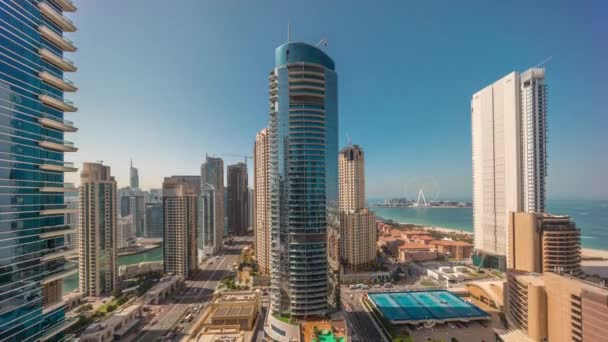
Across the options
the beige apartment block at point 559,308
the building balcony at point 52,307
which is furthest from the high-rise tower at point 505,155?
the building balcony at point 52,307

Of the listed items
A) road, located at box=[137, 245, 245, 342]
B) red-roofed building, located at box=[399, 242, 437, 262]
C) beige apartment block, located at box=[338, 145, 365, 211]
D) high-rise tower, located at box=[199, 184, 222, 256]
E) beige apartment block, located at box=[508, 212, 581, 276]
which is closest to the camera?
road, located at box=[137, 245, 245, 342]

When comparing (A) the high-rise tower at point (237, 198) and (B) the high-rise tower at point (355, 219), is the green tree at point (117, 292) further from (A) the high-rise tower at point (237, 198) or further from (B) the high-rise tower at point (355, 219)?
(A) the high-rise tower at point (237, 198)

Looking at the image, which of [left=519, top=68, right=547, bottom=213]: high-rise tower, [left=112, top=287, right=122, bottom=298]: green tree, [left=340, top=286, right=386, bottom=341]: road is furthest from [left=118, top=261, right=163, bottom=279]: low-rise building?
[left=519, top=68, right=547, bottom=213]: high-rise tower

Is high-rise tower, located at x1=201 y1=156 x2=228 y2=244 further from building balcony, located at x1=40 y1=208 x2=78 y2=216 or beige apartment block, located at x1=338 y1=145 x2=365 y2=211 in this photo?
building balcony, located at x1=40 y1=208 x2=78 y2=216

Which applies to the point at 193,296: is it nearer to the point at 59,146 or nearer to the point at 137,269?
the point at 137,269

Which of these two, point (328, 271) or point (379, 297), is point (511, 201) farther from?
point (328, 271)

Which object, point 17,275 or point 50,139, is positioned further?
point 50,139

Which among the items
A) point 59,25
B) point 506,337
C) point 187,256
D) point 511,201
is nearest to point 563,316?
point 506,337
